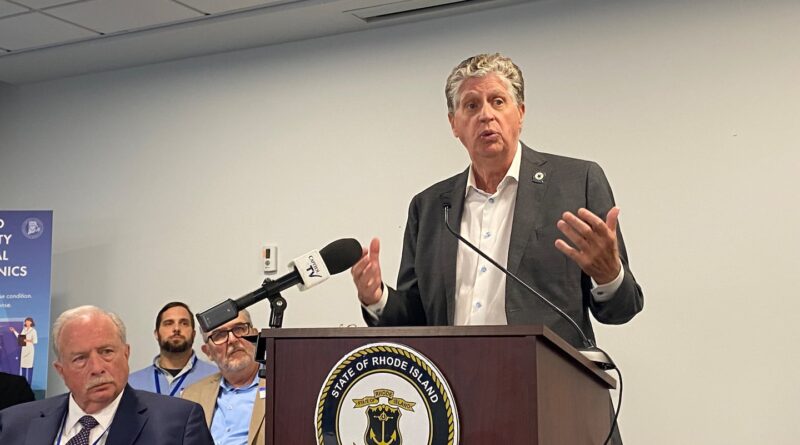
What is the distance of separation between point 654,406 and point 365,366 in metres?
3.40

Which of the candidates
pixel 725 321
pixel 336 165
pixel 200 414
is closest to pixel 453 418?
pixel 200 414

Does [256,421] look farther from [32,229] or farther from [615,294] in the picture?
[615,294]

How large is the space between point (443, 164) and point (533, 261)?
3145 millimetres

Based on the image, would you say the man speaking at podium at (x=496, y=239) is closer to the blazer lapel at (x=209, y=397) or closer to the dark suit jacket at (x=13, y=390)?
the blazer lapel at (x=209, y=397)

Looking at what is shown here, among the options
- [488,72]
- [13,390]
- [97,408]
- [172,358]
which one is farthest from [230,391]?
[488,72]

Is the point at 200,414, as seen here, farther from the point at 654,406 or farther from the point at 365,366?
the point at 654,406

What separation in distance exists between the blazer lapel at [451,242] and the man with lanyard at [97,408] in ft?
3.82

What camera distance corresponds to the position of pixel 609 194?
7.48 feet

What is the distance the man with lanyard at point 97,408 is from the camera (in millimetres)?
3008

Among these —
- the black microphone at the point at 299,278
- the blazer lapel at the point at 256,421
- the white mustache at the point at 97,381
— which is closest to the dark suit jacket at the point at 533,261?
the black microphone at the point at 299,278

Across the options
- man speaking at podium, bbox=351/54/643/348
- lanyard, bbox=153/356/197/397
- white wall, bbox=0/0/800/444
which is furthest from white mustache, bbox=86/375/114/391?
lanyard, bbox=153/356/197/397

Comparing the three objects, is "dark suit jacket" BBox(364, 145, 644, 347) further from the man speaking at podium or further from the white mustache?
the white mustache

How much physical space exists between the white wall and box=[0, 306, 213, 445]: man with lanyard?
90.7 inches

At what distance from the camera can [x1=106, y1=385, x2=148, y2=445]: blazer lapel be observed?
2979 mm
